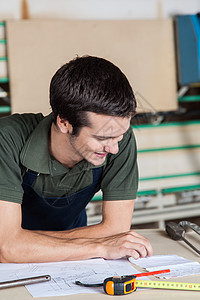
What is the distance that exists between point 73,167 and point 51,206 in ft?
0.60

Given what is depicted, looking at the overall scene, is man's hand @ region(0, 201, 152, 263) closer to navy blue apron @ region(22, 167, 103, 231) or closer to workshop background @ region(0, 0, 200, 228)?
navy blue apron @ region(22, 167, 103, 231)

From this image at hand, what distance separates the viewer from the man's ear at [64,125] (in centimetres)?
141

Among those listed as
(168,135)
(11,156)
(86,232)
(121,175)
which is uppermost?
(11,156)

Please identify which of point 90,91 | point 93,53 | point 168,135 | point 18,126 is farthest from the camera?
point 168,135

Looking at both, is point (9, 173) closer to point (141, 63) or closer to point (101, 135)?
point (101, 135)

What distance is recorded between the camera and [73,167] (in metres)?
1.58

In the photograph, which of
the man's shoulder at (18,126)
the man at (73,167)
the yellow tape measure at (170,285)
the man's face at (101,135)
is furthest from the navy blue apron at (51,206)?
the yellow tape measure at (170,285)

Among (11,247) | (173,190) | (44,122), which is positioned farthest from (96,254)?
(173,190)

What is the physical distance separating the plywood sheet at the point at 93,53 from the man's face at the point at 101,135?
145 cm

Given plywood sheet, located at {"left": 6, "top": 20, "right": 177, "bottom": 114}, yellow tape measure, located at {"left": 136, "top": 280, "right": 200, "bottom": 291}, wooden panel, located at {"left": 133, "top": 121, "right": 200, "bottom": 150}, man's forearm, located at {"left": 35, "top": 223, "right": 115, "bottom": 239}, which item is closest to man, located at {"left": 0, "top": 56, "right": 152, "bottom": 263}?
man's forearm, located at {"left": 35, "top": 223, "right": 115, "bottom": 239}

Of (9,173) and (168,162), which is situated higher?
(9,173)

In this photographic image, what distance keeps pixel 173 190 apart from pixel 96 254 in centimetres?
189

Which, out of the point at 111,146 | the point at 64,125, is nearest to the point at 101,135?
the point at 111,146

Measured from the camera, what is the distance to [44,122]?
5.04 ft
